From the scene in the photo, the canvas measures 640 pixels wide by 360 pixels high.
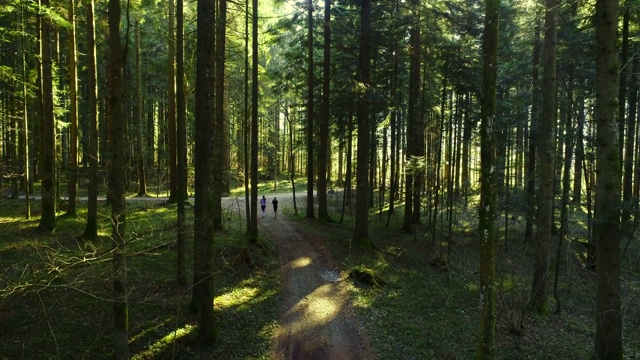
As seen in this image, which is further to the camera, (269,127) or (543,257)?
(269,127)

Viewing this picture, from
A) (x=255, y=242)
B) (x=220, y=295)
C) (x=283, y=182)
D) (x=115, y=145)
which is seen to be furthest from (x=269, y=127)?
(x=115, y=145)

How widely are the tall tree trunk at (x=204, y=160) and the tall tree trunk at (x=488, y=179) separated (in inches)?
213

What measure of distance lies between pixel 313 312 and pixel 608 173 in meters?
7.76

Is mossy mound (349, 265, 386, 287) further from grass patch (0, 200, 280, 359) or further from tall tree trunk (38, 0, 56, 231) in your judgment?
tall tree trunk (38, 0, 56, 231)

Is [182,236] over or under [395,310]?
over

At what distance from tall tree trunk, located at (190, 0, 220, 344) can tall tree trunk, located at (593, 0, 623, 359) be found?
7.64 m

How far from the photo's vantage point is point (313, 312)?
35.9 feet

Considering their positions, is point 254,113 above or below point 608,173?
above

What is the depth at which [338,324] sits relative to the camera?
10.3m

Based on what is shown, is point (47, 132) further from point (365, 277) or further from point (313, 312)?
point (365, 277)

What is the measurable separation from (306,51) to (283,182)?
30.1 meters

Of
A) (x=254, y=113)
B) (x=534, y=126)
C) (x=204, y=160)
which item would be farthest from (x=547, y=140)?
(x=534, y=126)

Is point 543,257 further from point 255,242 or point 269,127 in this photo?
point 269,127

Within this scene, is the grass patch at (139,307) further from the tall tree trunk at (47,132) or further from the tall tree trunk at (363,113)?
the tall tree trunk at (363,113)
